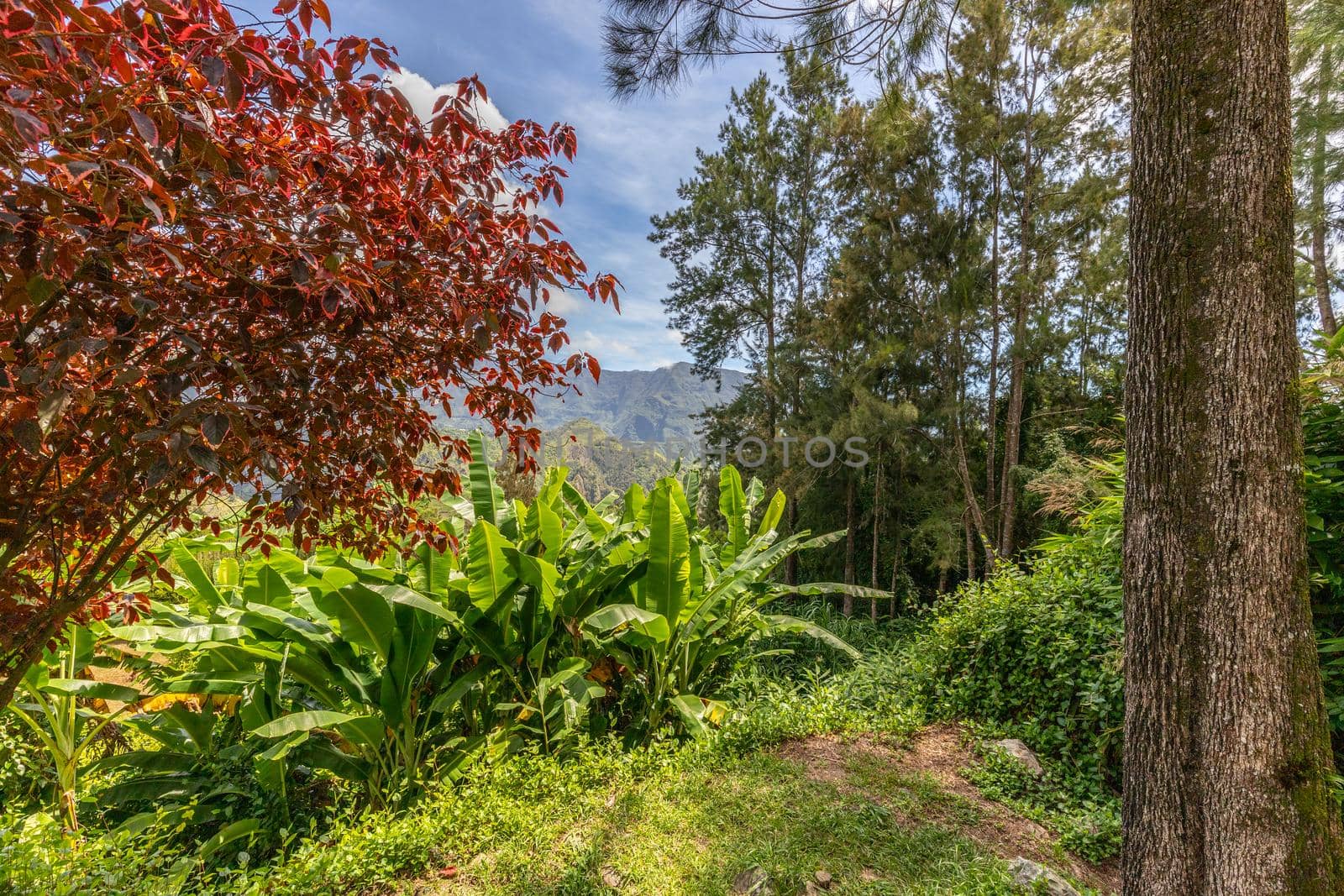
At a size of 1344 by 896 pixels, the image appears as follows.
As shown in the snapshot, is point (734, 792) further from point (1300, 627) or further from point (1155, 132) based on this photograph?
point (1155, 132)

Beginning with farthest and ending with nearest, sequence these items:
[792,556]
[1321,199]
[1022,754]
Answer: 1. [792,556]
2. [1321,199]
3. [1022,754]

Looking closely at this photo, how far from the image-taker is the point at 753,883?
79.8 inches

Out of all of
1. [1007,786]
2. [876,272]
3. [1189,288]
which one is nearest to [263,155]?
[1189,288]

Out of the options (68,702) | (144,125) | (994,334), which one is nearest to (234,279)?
(144,125)

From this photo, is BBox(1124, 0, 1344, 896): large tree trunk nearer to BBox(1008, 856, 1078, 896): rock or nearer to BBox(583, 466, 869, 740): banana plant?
BBox(1008, 856, 1078, 896): rock

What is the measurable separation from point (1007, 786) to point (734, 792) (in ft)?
4.80

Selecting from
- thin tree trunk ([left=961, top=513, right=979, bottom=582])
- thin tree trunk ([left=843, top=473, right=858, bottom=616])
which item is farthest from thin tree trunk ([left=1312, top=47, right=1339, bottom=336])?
thin tree trunk ([left=843, top=473, right=858, bottom=616])

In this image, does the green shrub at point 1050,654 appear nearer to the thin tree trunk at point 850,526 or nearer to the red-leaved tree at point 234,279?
the red-leaved tree at point 234,279

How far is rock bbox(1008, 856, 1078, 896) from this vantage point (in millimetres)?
1979

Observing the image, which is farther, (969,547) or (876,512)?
(876,512)

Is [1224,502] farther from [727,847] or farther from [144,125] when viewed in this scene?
[144,125]

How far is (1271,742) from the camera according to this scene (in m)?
1.57

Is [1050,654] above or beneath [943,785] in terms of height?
above

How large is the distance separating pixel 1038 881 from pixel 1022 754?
4.25ft
